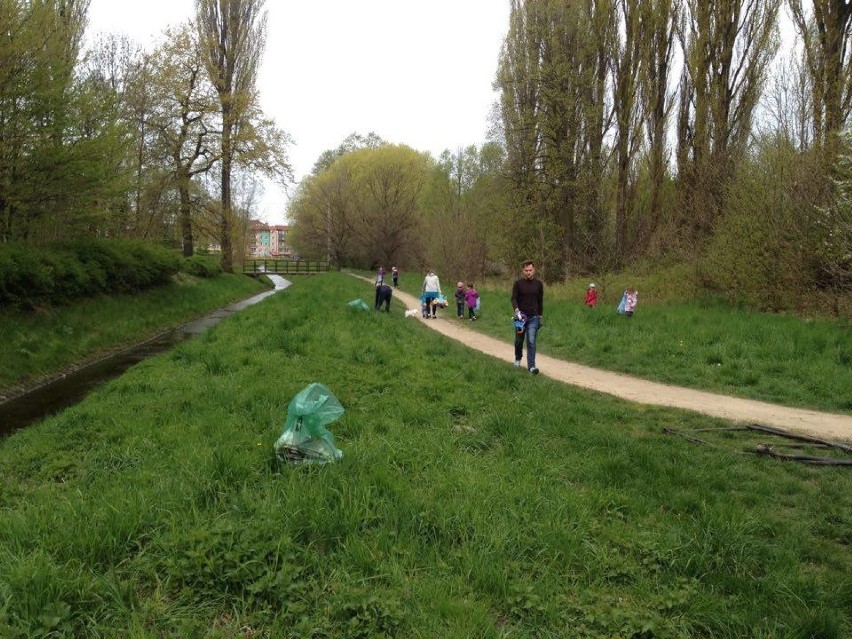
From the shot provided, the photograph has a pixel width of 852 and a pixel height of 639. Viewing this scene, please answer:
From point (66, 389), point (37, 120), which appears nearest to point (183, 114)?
point (37, 120)

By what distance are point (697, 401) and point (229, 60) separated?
3287 cm

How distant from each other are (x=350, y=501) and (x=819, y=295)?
13022 mm

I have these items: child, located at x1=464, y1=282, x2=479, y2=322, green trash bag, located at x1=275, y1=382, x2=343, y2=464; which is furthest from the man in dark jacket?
green trash bag, located at x1=275, y1=382, x2=343, y2=464

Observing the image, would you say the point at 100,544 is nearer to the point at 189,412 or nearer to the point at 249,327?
the point at 189,412

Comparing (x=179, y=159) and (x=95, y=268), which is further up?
(x=179, y=159)

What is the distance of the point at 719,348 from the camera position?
32.2ft

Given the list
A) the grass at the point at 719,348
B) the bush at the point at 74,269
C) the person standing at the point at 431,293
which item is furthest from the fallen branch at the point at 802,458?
the bush at the point at 74,269

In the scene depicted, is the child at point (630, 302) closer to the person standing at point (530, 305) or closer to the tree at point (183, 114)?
the person standing at point (530, 305)

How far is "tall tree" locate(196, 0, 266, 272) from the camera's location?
28531mm

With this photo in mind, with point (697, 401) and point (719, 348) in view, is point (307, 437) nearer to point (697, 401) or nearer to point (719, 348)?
point (697, 401)

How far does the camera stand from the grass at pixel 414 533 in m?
2.54

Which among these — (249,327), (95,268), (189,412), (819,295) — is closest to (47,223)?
(95,268)

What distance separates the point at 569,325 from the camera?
1365cm

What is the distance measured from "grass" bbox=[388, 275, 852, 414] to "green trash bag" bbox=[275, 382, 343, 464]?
6.63 m
